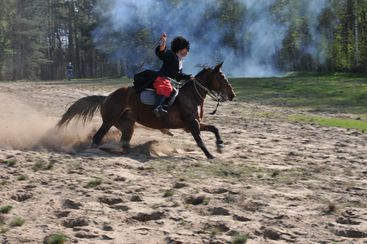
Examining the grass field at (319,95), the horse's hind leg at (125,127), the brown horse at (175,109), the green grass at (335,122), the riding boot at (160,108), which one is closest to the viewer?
the riding boot at (160,108)

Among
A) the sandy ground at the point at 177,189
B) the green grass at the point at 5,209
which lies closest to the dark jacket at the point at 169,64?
the sandy ground at the point at 177,189

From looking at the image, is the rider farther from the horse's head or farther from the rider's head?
the horse's head

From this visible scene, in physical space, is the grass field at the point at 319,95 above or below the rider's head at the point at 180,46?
below

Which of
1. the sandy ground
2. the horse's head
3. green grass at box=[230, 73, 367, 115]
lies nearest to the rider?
the horse's head

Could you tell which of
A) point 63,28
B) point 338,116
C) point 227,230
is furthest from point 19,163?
point 63,28

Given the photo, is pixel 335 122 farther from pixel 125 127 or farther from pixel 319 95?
pixel 319 95

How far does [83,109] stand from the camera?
1224 centimetres

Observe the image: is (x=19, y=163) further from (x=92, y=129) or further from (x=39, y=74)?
(x=39, y=74)

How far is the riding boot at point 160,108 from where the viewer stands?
11000 millimetres

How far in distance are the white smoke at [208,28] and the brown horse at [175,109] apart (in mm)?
24742

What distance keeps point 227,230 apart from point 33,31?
65.7 metres

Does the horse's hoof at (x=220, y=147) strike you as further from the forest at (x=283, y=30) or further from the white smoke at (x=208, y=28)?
the forest at (x=283, y=30)

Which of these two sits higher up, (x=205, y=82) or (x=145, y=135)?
(x=205, y=82)

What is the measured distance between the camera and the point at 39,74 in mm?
77250
